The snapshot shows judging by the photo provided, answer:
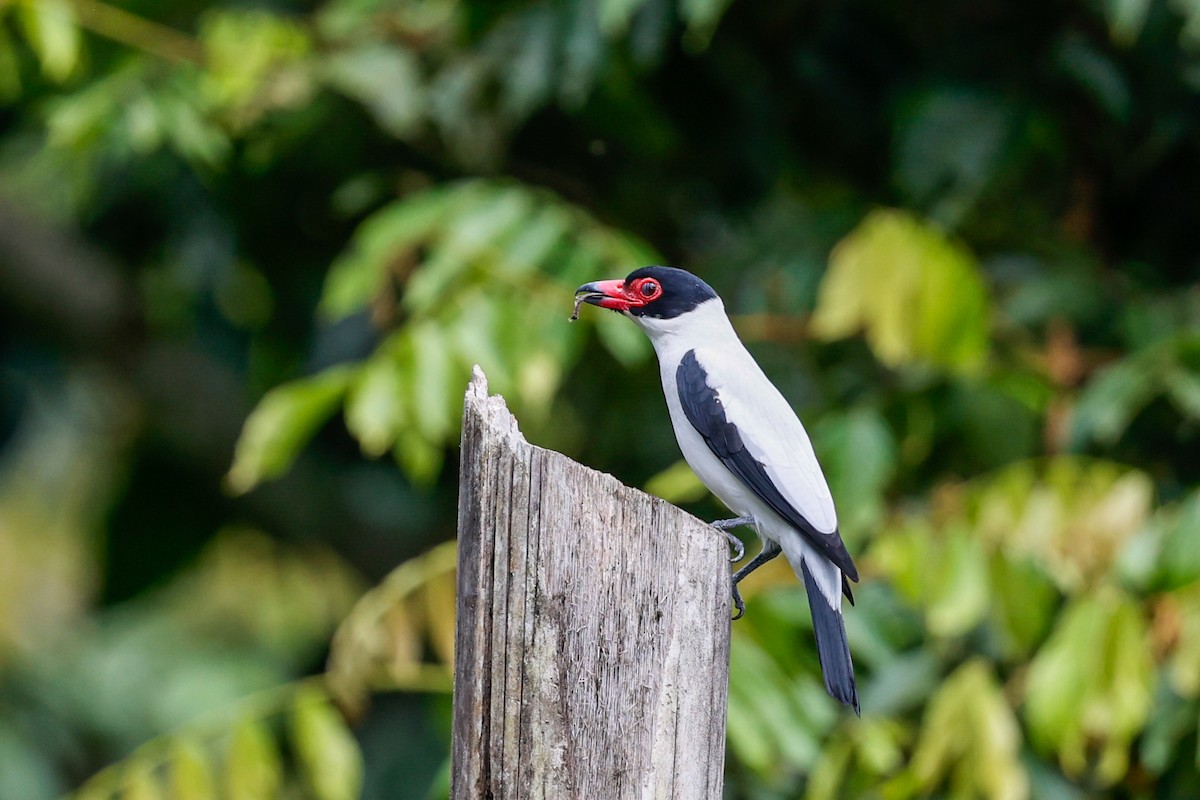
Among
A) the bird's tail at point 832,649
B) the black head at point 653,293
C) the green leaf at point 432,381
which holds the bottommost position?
the green leaf at point 432,381

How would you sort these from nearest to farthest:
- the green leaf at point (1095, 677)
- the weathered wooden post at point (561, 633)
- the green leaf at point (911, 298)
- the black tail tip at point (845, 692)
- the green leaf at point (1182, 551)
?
the weathered wooden post at point (561, 633) → the black tail tip at point (845, 692) → the green leaf at point (1182, 551) → the green leaf at point (1095, 677) → the green leaf at point (911, 298)

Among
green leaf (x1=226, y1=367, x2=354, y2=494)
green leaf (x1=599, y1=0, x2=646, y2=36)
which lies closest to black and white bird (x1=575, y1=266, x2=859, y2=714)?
green leaf (x1=226, y1=367, x2=354, y2=494)

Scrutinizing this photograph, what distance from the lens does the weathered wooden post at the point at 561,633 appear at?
1.94m

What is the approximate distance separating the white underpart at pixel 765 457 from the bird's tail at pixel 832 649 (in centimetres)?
2

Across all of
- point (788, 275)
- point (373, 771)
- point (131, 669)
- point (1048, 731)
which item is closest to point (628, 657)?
point (1048, 731)

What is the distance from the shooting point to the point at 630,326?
4.02m

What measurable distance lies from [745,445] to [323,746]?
135 centimetres

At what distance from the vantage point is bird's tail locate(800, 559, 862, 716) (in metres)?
2.47

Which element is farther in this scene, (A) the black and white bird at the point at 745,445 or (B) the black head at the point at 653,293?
(B) the black head at the point at 653,293

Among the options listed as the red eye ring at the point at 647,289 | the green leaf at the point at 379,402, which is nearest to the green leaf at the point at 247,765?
the green leaf at the point at 379,402

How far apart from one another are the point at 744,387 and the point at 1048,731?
4.11 feet

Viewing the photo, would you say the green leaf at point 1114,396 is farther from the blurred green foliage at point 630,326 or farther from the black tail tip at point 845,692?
the black tail tip at point 845,692

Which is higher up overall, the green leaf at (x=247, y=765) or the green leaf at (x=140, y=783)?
the green leaf at (x=247, y=765)

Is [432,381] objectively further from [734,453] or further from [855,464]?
[855,464]
